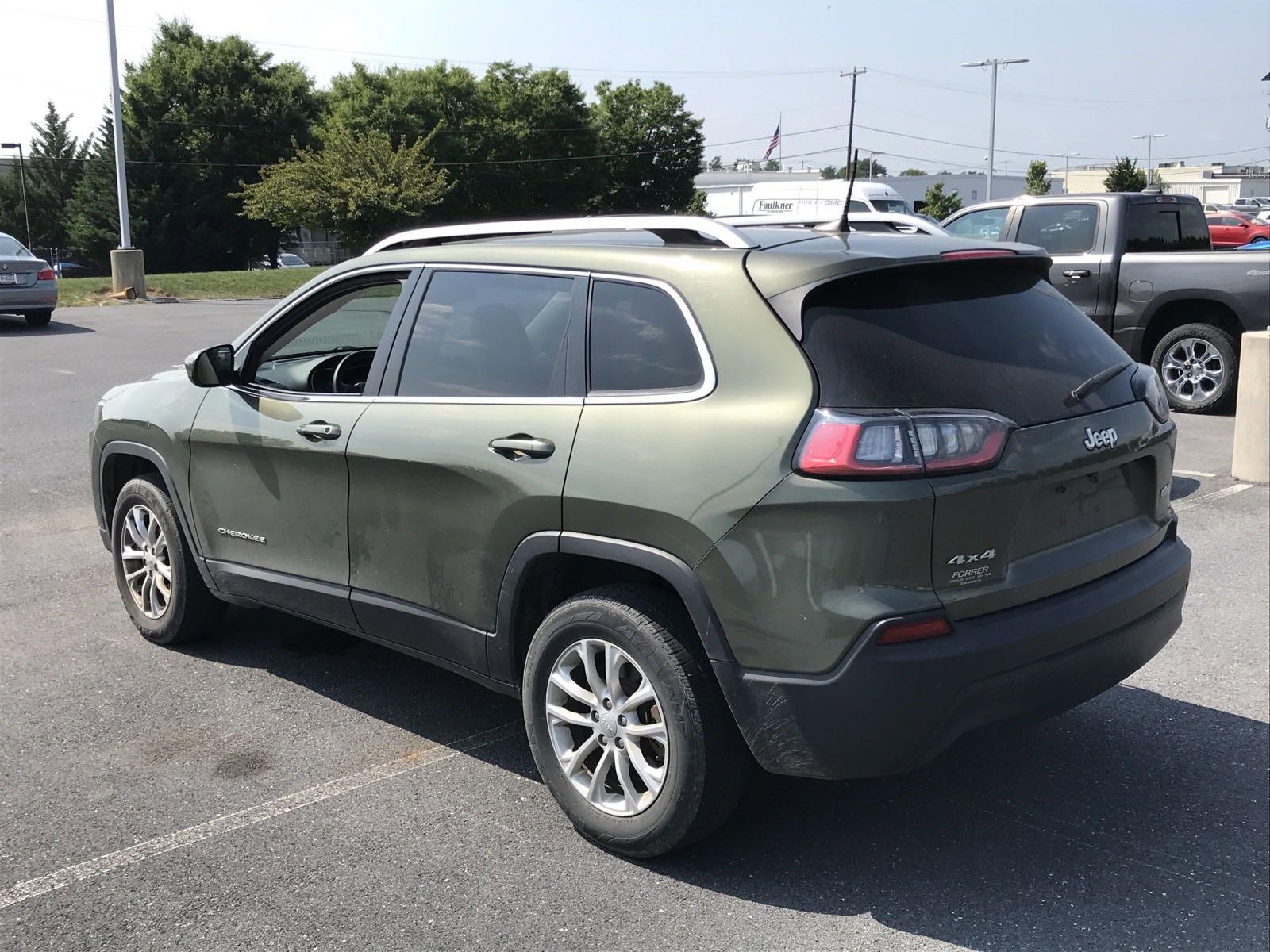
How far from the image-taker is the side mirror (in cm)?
484

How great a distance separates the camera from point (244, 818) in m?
3.80

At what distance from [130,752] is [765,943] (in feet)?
7.81

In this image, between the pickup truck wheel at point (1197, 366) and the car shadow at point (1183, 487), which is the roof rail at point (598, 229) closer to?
the car shadow at point (1183, 487)

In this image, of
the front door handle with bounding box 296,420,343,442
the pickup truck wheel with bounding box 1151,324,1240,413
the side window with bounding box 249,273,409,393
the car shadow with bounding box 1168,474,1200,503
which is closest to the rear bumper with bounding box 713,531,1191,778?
the front door handle with bounding box 296,420,343,442

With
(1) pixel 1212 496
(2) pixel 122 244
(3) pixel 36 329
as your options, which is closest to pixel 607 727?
(1) pixel 1212 496

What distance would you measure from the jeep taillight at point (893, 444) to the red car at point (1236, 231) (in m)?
33.5

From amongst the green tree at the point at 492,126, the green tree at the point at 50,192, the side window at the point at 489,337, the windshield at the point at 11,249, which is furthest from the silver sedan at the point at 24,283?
the green tree at the point at 50,192

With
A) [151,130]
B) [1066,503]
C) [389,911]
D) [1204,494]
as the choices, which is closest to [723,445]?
[1066,503]

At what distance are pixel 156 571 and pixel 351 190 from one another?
40.9m

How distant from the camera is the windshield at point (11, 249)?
2016cm

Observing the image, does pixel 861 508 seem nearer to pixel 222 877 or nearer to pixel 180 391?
pixel 222 877

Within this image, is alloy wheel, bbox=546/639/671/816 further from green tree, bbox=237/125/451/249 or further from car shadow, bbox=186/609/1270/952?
green tree, bbox=237/125/451/249

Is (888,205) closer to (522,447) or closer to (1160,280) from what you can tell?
(1160,280)

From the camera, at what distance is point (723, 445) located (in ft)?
10.5
